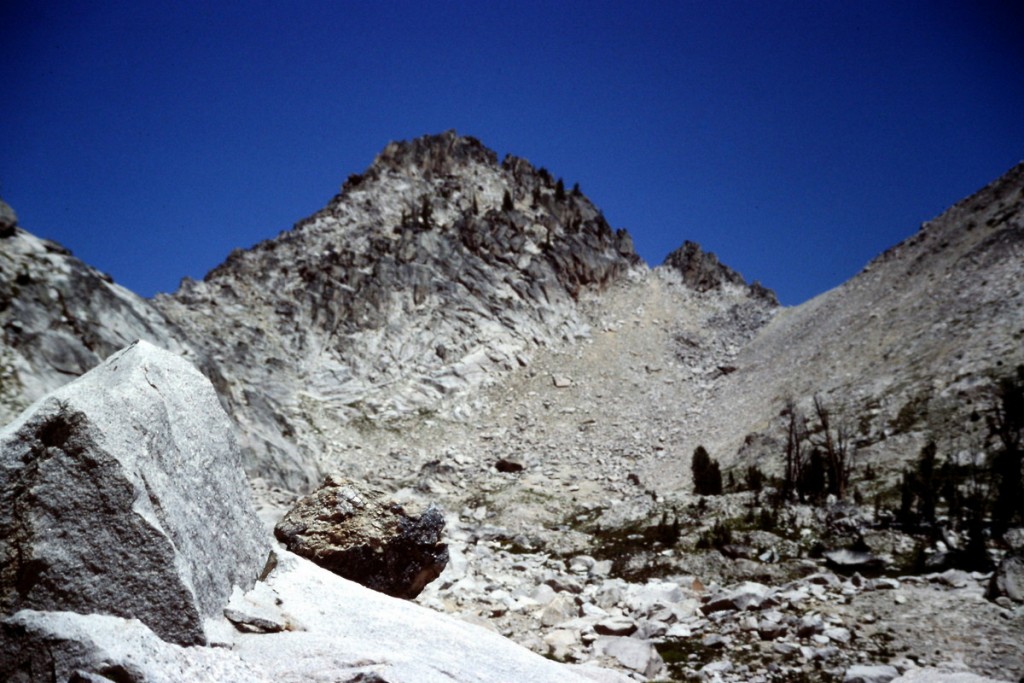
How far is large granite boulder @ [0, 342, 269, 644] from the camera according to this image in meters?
5.44

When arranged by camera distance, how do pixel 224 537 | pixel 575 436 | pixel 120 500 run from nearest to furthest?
pixel 120 500, pixel 224 537, pixel 575 436

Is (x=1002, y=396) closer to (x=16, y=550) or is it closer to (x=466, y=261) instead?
(x=16, y=550)

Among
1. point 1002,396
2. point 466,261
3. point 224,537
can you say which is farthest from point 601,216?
point 224,537

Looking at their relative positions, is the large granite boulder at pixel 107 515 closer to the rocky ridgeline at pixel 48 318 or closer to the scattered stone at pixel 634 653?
the scattered stone at pixel 634 653

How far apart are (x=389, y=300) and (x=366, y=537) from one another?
4787 cm

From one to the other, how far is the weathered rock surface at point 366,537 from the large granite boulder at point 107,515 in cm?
375

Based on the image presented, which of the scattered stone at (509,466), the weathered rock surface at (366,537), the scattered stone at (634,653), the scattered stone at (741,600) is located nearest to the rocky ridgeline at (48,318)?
the weathered rock surface at (366,537)

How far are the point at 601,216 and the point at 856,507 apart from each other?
64.2 metres

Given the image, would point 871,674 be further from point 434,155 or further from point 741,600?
point 434,155

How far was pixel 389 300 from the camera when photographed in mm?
57188

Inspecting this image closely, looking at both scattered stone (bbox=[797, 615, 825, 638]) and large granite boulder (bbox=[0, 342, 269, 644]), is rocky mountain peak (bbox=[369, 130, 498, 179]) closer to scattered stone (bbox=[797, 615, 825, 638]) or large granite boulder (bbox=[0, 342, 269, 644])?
scattered stone (bbox=[797, 615, 825, 638])

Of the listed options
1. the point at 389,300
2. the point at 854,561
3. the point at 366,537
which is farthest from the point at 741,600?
the point at 389,300

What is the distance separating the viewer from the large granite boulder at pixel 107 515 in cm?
544

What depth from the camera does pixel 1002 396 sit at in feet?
88.7
